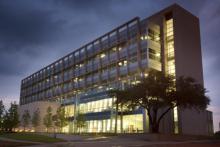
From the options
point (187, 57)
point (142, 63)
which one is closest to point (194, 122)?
point (187, 57)

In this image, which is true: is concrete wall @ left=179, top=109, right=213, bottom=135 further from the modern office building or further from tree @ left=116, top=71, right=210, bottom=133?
tree @ left=116, top=71, right=210, bottom=133

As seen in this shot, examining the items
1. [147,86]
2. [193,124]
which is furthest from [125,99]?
[193,124]

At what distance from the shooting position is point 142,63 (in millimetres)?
74000

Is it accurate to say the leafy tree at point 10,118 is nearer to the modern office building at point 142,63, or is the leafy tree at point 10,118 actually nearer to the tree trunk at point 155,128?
the modern office building at point 142,63

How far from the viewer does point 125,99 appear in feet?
181

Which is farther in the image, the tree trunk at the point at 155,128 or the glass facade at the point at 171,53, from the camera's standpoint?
the glass facade at the point at 171,53

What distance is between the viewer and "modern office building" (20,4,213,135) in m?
72.2

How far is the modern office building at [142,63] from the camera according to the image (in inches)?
2844

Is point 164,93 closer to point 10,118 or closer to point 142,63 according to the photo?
point 142,63

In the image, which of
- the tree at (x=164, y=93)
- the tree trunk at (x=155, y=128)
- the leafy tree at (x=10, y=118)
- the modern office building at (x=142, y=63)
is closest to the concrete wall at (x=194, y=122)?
the modern office building at (x=142, y=63)

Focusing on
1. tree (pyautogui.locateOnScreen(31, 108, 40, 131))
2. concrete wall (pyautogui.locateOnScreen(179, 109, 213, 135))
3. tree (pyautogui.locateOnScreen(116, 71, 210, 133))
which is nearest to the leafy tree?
tree (pyautogui.locateOnScreen(31, 108, 40, 131))

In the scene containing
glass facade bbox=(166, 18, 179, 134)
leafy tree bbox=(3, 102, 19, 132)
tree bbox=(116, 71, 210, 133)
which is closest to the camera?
tree bbox=(116, 71, 210, 133)

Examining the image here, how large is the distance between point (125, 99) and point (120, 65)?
92.1ft

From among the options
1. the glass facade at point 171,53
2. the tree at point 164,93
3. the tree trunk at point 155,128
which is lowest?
the tree trunk at point 155,128
